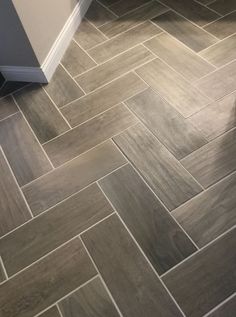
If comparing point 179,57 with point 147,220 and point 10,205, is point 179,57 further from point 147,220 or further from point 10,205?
point 10,205

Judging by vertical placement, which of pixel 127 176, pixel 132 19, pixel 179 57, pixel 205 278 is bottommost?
pixel 205 278

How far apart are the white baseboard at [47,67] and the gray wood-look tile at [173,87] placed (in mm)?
502

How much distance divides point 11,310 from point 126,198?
565 millimetres

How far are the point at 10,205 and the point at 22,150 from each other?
11.8 inches

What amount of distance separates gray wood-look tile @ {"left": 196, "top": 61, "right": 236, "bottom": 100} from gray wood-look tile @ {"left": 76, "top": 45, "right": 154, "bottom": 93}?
367 millimetres

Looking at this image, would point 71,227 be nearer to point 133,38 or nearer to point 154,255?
point 154,255

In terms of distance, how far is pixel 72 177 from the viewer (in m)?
1.32

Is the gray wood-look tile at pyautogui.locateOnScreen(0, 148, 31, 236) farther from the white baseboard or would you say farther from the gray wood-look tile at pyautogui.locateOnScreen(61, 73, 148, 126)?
the white baseboard

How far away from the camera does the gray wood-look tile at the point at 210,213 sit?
1091mm

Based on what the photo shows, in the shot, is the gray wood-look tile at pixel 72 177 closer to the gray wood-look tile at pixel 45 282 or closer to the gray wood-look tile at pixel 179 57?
the gray wood-look tile at pixel 45 282

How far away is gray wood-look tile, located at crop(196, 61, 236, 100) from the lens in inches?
58.6

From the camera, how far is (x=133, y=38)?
1859mm

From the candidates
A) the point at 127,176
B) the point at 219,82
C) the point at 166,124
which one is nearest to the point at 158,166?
the point at 127,176

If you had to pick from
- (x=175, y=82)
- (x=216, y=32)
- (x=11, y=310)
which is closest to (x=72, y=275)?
(x=11, y=310)
